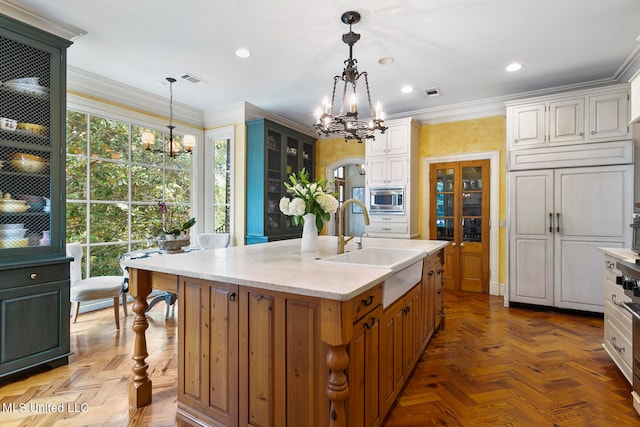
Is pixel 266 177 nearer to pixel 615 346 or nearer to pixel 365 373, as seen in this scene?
pixel 365 373

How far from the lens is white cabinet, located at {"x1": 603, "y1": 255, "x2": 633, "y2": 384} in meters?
2.19

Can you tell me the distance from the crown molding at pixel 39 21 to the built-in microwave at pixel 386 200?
12.9ft

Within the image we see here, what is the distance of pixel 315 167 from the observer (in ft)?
20.5

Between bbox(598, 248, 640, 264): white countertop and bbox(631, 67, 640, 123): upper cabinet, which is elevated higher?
bbox(631, 67, 640, 123): upper cabinet

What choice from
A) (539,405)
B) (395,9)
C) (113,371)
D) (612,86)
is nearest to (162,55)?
(395,9)

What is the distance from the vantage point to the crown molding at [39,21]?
7.80 feet

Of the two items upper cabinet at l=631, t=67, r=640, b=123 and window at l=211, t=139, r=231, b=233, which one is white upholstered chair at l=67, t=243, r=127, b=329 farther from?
upper cabinet at l=631, t=67, r=640, b=123

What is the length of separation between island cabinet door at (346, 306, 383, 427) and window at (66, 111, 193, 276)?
2.92m

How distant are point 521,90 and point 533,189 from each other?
1.33 m

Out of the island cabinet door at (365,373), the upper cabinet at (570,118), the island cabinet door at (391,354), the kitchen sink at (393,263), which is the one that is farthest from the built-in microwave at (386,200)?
the island cabinet door at (365,373)

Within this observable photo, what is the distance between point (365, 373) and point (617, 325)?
7.20ft

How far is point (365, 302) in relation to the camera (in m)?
1.48

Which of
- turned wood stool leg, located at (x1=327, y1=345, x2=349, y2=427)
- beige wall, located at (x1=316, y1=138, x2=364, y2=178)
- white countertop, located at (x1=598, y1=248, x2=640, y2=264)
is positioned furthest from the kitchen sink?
beige wall, located at (x1=316, y1=138, x2=364, y2=178)
